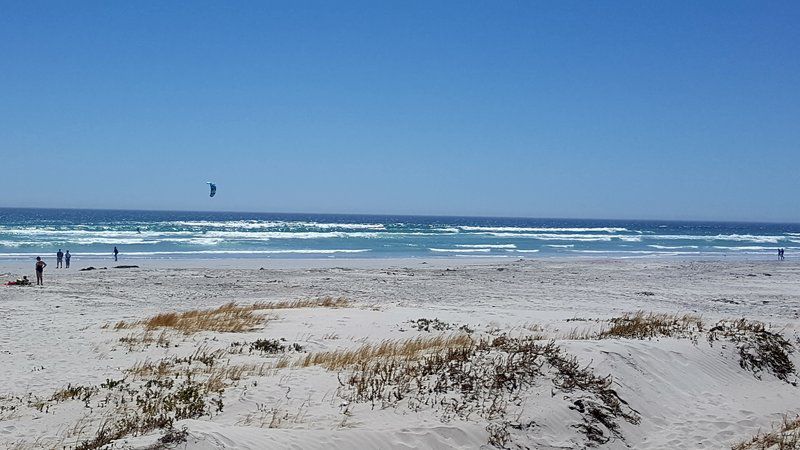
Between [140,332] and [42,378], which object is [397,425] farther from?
[140,332]

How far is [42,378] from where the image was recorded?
10.4 meters

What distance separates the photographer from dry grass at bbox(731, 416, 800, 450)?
730 cm

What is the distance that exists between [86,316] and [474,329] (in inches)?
461

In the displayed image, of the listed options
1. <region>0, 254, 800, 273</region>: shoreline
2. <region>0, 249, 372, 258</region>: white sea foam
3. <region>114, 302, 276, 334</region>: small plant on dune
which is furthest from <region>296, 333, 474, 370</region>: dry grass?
<region>0, 249, 372, 258</region>: white sea foam

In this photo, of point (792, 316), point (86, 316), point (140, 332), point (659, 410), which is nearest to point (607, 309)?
point (792, 316)

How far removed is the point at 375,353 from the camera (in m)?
11.6

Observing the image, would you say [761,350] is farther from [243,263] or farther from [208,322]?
[243,263]

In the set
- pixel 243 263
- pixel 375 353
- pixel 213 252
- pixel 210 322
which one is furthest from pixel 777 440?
pixel 213 252

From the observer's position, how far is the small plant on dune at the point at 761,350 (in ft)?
37.3

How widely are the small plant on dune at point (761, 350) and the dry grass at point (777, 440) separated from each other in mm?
3089

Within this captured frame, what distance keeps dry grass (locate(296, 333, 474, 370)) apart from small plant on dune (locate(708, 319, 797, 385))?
17.0ft

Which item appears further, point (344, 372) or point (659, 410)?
point (344, 372)

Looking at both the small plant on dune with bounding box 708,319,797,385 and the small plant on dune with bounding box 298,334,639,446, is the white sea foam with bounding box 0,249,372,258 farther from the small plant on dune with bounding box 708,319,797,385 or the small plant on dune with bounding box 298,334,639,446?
the small plant on dune with bounding box 708,319,797,385

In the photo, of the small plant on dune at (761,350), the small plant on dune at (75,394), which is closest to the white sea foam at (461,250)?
the small plant on dune at (761,350)
